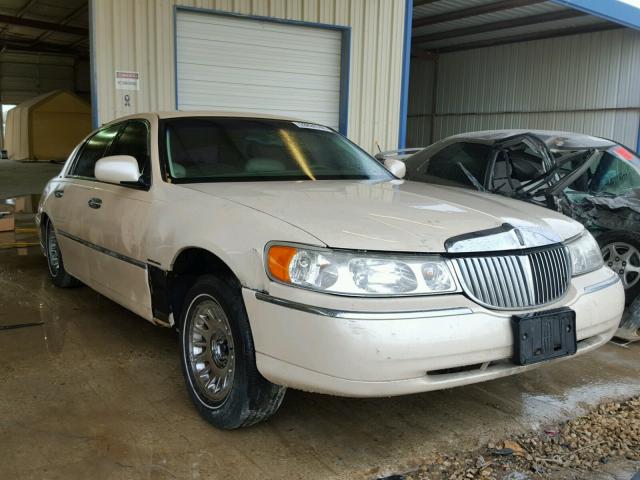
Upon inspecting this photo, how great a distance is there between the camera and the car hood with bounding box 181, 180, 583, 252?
2635mm

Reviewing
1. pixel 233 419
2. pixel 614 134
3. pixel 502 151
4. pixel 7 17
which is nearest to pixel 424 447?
pixel 233 419

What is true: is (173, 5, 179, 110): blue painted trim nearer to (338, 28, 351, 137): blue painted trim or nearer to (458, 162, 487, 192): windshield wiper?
(338, 28, 351, 137): blue painted trim

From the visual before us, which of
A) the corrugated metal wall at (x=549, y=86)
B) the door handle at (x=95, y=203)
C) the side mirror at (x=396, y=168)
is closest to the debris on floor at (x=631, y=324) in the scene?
the side mirror at (x=396, y=168)

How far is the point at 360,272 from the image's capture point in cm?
253

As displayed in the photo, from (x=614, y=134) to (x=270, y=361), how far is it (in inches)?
688

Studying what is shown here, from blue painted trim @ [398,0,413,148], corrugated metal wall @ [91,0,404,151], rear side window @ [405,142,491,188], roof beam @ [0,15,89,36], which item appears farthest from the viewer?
roof beam @ [0,15,89,36]

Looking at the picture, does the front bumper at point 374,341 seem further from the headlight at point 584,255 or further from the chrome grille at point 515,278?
the headlight at point 584,255

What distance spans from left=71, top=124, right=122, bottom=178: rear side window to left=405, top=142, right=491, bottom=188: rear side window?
3130mm

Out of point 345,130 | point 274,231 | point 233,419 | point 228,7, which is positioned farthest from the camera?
point 345,130

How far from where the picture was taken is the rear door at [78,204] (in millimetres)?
4492

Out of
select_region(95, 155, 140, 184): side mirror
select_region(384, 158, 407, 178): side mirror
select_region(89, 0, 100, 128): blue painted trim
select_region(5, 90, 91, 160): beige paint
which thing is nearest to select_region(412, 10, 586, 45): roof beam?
select_region(89, 0, 100, 128): blue painted trim

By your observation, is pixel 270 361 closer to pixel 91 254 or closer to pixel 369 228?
pixel 369 228

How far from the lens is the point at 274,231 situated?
8.80 ft

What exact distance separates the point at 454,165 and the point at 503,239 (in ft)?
Result: 11.3
